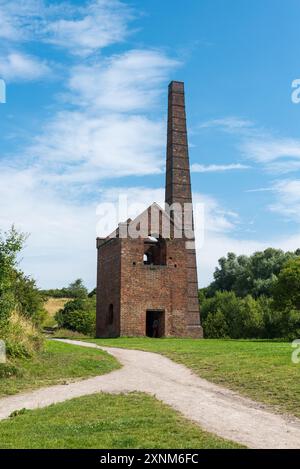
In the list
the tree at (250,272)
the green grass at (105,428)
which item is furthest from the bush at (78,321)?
the green grass at (105,428)

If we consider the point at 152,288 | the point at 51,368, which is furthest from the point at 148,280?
the point at 51,368

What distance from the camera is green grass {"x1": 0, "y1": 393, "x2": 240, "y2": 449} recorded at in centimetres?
767

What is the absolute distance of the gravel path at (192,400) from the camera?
8609 mm

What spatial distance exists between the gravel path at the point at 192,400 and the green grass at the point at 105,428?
0.50 meters

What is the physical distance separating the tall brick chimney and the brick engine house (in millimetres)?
83

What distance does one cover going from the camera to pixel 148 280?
1558 inches

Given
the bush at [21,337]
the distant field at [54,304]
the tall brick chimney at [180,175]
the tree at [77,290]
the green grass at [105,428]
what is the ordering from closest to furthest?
the green grass at [105,428] → the bush at [21,337] → the tall brick chimney at [180,175] → the distant field at [54,304] → the tree at [77,290]

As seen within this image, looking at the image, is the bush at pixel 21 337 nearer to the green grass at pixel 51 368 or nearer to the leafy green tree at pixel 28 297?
the green grass at pixel 51 368

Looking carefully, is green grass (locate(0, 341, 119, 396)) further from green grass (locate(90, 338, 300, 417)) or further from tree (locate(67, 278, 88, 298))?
tree (locate(67, 278, 88, 298))

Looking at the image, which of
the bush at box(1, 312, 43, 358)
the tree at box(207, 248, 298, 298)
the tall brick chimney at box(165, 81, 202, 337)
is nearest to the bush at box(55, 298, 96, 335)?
the tall brick chimney at box(165, 81, 202, 337)

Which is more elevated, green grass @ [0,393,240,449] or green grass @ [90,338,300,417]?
green grass @ [90,338,300,417]
